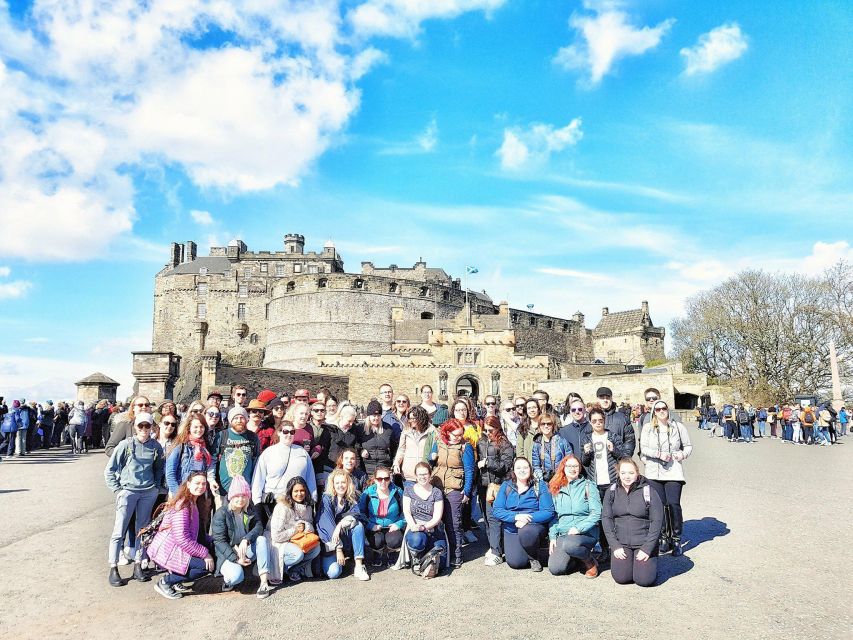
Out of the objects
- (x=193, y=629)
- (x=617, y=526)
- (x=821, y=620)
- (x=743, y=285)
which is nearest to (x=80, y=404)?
(x=193, y=629)

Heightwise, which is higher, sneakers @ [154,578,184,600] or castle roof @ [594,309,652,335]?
castle roof @ [594,309,652,335]

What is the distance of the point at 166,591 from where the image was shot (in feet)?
14.9

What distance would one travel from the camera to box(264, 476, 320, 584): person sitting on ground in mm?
4840

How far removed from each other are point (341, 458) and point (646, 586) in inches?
111

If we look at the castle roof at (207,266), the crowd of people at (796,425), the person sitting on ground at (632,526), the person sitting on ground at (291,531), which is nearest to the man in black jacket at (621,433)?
the person sitting on ground at (632,526)

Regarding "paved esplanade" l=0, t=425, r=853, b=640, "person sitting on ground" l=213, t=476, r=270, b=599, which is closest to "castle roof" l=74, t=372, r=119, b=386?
"paved esplanade" l=0, t=425, r=853, b=640

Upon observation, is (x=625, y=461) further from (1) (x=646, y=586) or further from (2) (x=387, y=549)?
(2) (x=387, y=549)

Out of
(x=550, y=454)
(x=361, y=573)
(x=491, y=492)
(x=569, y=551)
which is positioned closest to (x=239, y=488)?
(x=361, y=573)

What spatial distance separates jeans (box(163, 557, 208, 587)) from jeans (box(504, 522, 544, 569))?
8.51 feet

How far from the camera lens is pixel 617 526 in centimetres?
498

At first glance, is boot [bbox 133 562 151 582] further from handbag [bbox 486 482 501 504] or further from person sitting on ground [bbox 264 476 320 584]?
handbag [bbox 486 482 501 504]

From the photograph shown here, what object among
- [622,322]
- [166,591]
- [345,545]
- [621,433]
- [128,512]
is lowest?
[166,591]

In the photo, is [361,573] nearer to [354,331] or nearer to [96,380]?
[96,380]

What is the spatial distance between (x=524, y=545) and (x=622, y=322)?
57.0m
